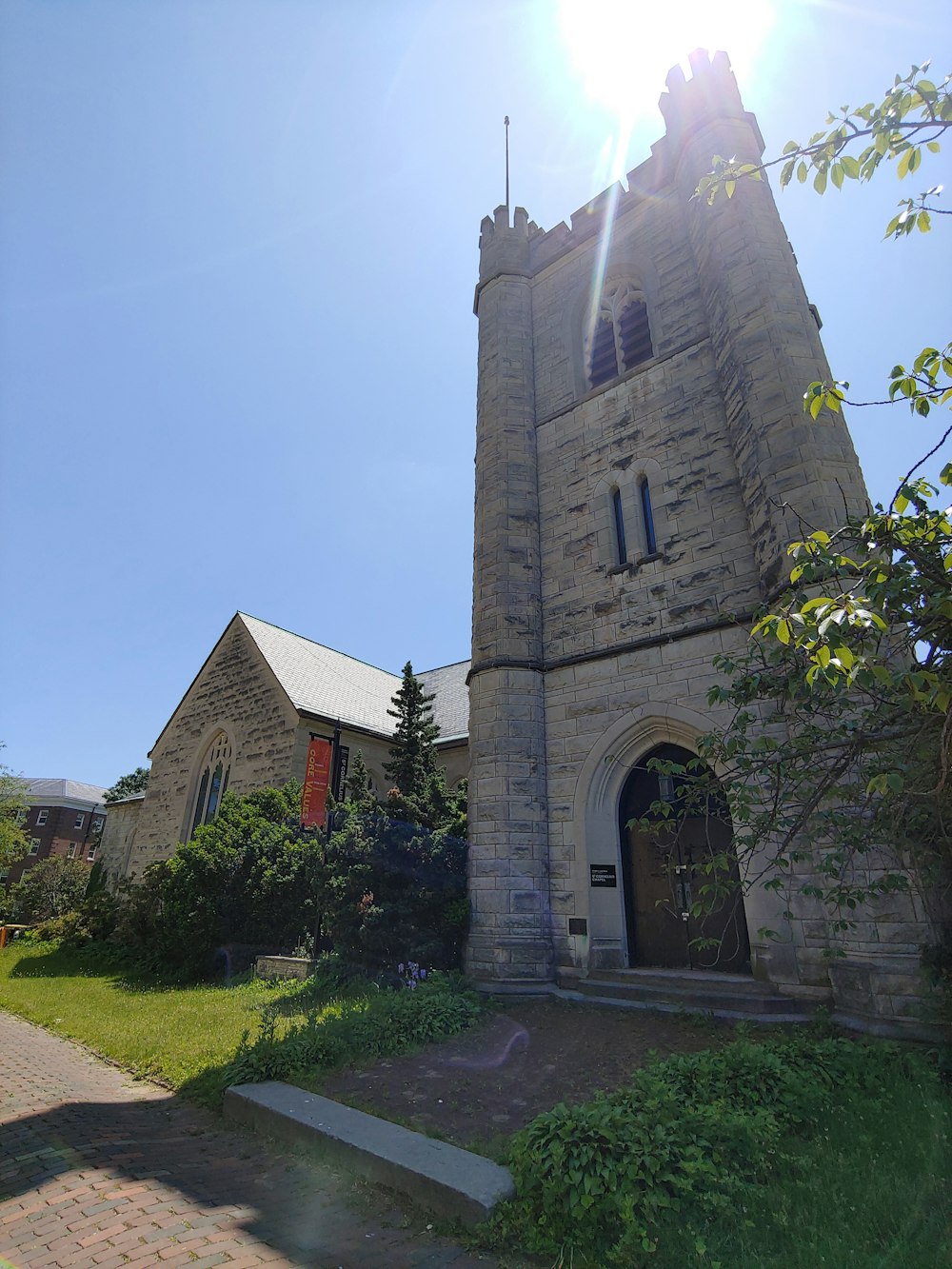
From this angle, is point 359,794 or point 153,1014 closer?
point 153,1014

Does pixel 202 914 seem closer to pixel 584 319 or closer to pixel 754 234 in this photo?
pixel 584 319

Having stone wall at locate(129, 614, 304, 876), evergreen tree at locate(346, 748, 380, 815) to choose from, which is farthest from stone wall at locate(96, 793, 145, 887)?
evergreen tree at locate(346, 748, 380, 815)

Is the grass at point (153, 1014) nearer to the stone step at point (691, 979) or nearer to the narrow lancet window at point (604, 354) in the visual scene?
the stone step at point (691, 979)

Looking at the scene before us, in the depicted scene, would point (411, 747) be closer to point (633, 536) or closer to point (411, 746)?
point (411, 746)

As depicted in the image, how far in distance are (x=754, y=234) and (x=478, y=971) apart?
12835 mm

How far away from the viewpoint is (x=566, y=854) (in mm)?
9828

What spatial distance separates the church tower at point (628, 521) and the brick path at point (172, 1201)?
15.7 feet

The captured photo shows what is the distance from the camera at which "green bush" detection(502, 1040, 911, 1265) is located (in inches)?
129

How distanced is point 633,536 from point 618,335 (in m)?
5.10

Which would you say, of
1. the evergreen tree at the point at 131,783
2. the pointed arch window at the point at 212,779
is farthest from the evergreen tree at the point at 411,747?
the evergreen tree at the point at 131,783

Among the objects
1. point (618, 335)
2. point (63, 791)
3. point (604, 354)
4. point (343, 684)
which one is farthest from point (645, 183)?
point (63, 791)

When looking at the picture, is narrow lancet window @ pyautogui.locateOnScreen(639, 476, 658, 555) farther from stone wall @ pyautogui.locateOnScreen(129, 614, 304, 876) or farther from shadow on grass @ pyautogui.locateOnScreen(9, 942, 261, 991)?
stone wall @ pyautogui.locateOnScreen(129, 614, 304, 876)

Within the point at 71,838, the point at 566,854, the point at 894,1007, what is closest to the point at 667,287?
the point at 566,854

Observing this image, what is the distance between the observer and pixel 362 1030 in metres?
7.04
